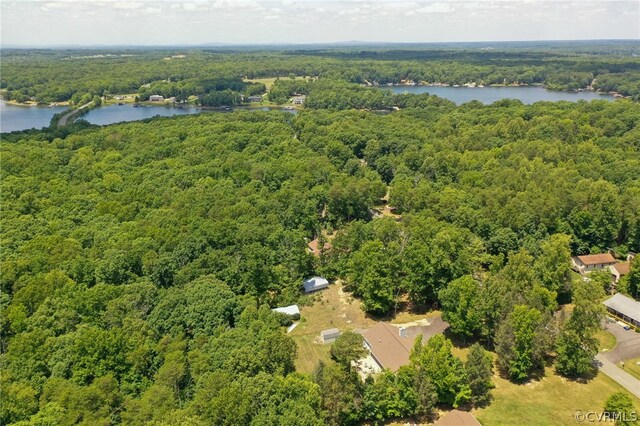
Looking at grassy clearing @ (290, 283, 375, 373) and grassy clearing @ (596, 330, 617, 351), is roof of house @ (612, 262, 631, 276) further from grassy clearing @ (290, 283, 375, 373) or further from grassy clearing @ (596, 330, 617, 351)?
grassy clearing @ (290, 283, 375, 373)

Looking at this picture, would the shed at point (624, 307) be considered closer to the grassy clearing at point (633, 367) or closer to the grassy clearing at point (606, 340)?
the grassy clearing at point (606, 340)

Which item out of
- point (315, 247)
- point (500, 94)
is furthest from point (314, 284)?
point (500, 94)

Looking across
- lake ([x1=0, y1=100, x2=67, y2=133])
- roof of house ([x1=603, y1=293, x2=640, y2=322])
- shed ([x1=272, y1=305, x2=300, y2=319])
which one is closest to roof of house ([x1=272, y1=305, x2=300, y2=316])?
shed ([x1=272, y1=305, x2=300, y2=319])

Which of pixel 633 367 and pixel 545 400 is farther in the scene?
pixel 633 367

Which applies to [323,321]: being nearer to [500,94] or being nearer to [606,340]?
[606,340]

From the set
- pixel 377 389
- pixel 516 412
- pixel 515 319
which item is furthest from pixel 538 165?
pixel 377 389

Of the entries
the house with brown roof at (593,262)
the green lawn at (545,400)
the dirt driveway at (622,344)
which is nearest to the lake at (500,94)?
the house with brown roof at (593,262)

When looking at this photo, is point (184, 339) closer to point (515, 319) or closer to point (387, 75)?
point (515, 319)
